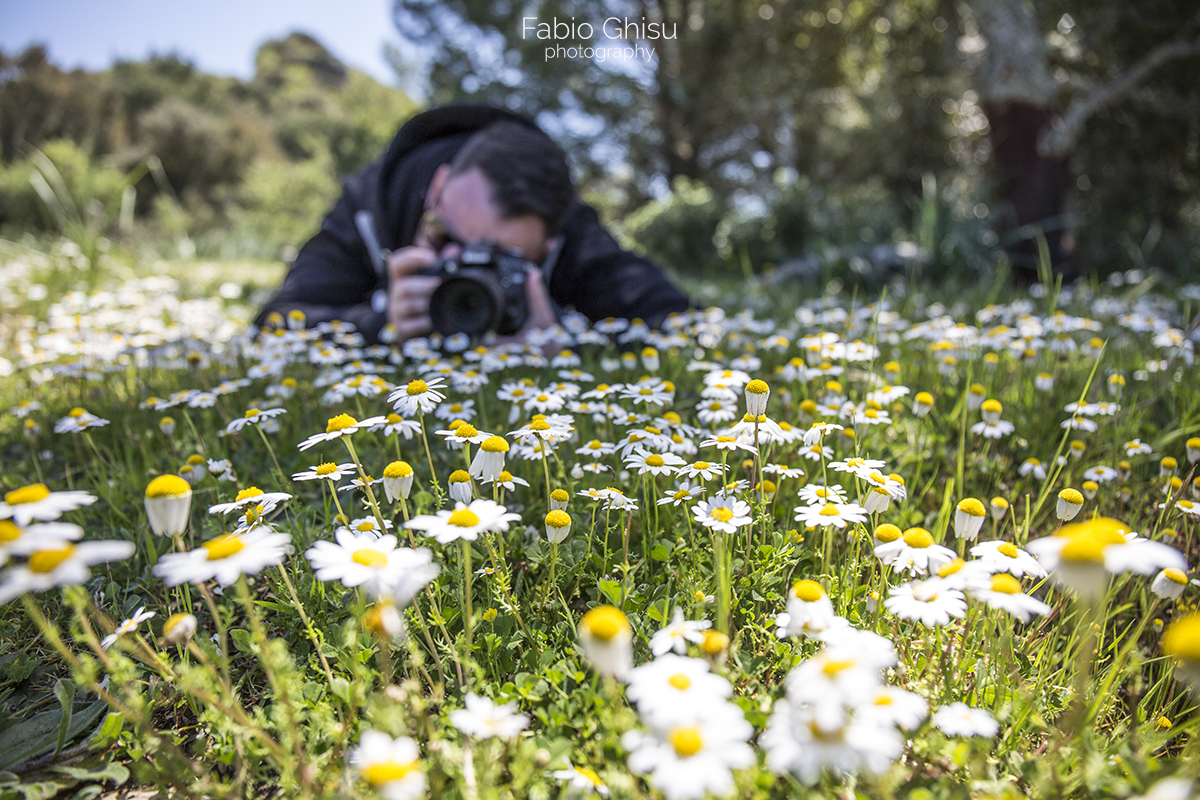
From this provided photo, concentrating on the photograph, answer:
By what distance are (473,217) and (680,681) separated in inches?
106

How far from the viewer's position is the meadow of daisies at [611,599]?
2.65ft

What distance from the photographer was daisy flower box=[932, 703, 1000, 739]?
0.88 metres

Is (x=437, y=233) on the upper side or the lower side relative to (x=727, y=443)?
upper

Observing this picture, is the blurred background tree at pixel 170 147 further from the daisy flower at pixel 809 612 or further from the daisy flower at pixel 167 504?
the daisy flower at pixel 809 612

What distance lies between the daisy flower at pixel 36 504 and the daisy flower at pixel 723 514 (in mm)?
951

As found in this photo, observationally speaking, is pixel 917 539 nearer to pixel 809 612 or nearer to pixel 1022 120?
pixel 809 612

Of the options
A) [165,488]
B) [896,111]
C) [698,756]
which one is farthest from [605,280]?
[896,111]

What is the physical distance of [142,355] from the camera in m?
2.88

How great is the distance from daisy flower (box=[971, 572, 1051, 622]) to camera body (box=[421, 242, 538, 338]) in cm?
A: 196

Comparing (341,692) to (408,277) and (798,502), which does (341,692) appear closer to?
(798,502)

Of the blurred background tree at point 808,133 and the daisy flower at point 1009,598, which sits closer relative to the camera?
the daisy flower at point 1009,598

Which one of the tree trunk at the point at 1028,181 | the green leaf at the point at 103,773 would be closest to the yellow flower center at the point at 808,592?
the green leaf at the point at 103,773

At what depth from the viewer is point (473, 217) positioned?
305cm

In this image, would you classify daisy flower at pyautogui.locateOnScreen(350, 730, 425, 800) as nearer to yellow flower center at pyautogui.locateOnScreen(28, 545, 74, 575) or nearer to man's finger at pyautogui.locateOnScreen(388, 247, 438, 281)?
yellow flower center at pyautogui.locateOnScreen(28, 545, 74, 575)
